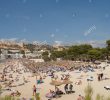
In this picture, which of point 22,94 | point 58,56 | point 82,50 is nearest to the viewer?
point 22,94

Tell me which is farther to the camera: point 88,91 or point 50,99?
point 50,99

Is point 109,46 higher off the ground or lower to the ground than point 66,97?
higher

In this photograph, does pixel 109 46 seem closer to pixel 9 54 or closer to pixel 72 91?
pixel 72 91

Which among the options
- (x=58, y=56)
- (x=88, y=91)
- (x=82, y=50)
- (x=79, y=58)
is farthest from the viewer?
(x=58, y=56)

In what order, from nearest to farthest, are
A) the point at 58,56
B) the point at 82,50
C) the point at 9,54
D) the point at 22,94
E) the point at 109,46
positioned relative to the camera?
the point at 22,94, the point at 109,46, the point at 82,50, the point at 58,56, the point at 9,54

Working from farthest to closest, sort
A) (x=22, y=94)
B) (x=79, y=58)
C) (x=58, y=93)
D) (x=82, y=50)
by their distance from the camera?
(x=82, y=50)
(x=79, y=58)
(x=22, y=94)
(x=58, y=93)

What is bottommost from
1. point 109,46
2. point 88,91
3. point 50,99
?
point 50,99

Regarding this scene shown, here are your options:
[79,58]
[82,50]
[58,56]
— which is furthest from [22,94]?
[58,56]

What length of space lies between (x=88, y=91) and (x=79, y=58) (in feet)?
234

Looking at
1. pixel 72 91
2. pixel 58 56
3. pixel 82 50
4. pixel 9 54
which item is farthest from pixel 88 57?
pixel 9 54

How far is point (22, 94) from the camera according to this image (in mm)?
20953

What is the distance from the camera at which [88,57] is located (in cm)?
7475

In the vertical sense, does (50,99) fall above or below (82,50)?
below

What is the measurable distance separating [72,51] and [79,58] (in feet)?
29.7
